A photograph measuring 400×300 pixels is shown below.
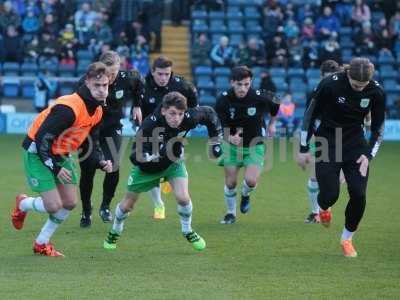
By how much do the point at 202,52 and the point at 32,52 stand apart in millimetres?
4183

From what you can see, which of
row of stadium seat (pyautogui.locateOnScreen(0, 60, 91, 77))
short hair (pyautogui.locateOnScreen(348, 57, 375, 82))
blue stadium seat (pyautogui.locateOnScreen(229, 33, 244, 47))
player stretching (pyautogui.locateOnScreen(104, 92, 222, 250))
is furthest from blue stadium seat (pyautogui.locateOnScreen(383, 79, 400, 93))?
short hair (pyautogui.locateOnScreen(348, 57, 375, 82))

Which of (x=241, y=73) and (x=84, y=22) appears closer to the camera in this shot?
(x=241, y=73)

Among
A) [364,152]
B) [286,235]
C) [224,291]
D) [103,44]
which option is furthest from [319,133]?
[103,44]

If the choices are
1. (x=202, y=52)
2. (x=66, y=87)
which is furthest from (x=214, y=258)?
(x=202, y=52)

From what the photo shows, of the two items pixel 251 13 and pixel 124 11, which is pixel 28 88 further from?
pixel 251 13

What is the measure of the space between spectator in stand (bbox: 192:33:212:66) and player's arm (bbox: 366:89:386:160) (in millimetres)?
14866

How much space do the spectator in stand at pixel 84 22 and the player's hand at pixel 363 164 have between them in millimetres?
15929

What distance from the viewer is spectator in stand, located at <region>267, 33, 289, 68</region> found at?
950 inches

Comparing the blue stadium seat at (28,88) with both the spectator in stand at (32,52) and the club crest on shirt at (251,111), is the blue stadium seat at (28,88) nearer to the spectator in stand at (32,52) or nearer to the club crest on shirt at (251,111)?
the spectator in stand at (32,52)

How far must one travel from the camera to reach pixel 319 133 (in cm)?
974

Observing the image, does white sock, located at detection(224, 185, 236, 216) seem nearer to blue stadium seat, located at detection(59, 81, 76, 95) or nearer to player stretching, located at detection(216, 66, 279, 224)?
player stretching, located at detection(216, 66, 279, 224)

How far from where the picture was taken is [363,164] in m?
9.27

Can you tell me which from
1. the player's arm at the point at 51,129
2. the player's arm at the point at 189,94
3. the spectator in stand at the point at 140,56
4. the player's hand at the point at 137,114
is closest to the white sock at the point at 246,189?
the player's arm at the point at 189,94

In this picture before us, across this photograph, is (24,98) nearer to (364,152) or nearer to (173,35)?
(173,35)
